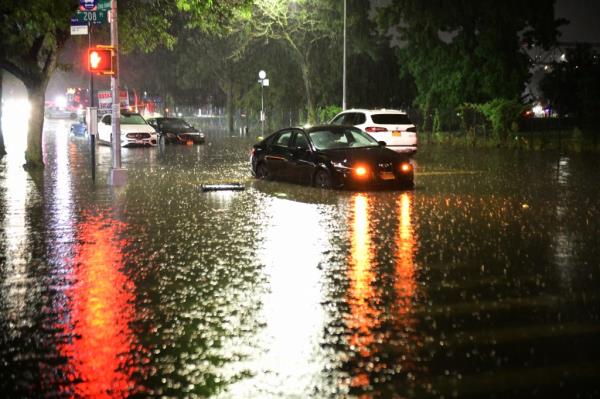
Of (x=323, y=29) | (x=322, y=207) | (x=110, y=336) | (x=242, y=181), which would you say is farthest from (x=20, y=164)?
(x=323, y=29)

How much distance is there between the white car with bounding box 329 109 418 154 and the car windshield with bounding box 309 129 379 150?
985cm

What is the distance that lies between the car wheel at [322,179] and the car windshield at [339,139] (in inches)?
28.0

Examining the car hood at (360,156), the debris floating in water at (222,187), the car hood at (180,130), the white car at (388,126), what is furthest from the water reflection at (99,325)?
the car hood at (180,130)

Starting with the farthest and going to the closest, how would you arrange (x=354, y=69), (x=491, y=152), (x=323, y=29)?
(x=354, y=69) → (x=323, y=29) → (x=491, y=152)

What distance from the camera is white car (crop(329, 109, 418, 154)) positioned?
1201 inches

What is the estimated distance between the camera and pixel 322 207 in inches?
634

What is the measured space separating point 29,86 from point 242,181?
812 centimetres

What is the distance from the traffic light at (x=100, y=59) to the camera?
811 inches

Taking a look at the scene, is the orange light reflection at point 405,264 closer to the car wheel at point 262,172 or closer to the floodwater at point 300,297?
the floodwater at point 300,297

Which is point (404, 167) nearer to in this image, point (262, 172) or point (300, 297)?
point (262, 172)

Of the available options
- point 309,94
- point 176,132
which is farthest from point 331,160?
point 309,94

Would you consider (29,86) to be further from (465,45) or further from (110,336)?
(465,45)

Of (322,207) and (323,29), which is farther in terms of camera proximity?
(323,29)

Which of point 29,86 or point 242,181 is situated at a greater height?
point 29,86
